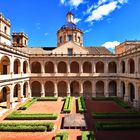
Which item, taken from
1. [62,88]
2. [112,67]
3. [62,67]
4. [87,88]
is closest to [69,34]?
[62,67]

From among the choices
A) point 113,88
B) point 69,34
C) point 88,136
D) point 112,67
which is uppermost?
point 69,34

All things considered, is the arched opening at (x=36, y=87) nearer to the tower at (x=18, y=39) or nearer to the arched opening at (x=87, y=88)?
the arched opening at (x=87, y=88)

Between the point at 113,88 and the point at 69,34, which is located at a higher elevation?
the point at 69,34

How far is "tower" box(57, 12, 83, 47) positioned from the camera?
48.7 m

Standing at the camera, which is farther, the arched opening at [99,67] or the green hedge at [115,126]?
the arched opening at [99,67]

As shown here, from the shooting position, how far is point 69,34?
48812 millimetres

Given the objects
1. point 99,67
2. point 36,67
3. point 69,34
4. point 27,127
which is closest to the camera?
point 27,127

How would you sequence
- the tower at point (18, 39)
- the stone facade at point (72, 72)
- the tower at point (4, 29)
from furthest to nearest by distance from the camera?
1. the tower at point (18, 39)
2. the tower at point (4, 29)
3. the stone facade at point (72, 72)

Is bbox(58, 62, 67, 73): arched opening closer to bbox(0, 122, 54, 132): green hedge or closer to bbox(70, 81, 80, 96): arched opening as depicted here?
bbox(70, 81, 80, 96): arched opening

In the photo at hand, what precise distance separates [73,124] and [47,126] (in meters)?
3.31

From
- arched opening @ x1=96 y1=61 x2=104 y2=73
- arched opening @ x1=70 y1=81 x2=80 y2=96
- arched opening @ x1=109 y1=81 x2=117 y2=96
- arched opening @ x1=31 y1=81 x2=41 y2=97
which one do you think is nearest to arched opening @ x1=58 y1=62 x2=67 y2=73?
arched opening @ x1=70 y1=81 x2=80 y2=96

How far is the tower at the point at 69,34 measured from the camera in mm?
48688

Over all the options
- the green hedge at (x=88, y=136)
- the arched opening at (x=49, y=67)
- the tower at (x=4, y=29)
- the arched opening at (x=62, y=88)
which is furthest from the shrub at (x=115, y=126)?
the tower at (x=4, y=29)

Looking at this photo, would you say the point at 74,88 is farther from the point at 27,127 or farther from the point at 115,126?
the point at 27,127
